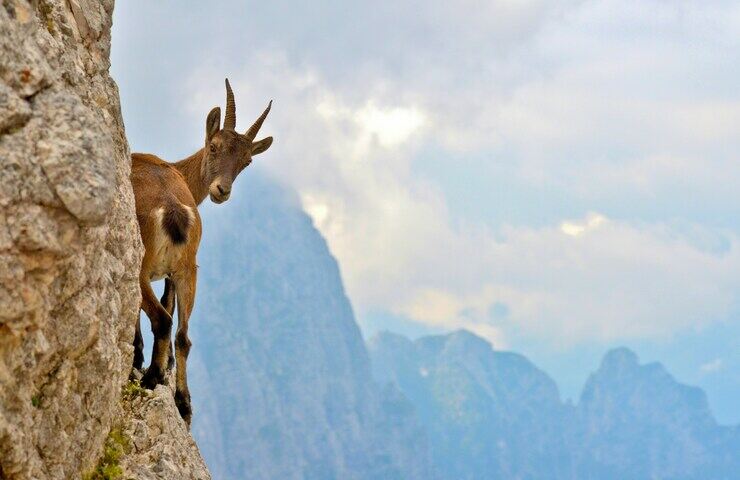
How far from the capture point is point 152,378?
14.8 m

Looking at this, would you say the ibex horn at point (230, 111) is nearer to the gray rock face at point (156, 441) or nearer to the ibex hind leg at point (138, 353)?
the ibex hind leg at point (138, 353)

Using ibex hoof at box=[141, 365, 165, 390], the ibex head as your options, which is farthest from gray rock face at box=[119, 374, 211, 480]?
the ibex head

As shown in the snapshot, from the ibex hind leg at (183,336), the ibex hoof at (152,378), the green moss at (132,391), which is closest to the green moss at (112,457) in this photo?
the green moss at (132,391)

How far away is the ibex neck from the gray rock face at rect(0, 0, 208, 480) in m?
6.28

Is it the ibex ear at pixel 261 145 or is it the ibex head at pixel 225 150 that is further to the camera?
the ibex ear at pixel 261 145

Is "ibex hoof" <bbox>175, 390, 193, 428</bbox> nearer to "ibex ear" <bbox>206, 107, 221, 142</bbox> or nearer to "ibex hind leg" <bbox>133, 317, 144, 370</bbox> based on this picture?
"ibex hind leg" <bbox>133, 317, 144, 370</bbox>

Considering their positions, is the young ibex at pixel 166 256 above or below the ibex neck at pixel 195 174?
below

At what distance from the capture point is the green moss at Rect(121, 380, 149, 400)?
556 inches

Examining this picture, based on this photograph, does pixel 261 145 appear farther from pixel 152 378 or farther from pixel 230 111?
pixel 152 378

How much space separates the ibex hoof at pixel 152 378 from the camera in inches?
581

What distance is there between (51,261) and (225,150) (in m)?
8.88

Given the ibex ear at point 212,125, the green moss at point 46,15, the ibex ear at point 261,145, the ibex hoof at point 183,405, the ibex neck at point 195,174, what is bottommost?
the ibex hoof at point 183,405

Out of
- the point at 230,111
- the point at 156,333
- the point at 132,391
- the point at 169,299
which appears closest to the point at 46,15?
the point at 156,333

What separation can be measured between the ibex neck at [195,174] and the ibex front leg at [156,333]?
4382 mm
